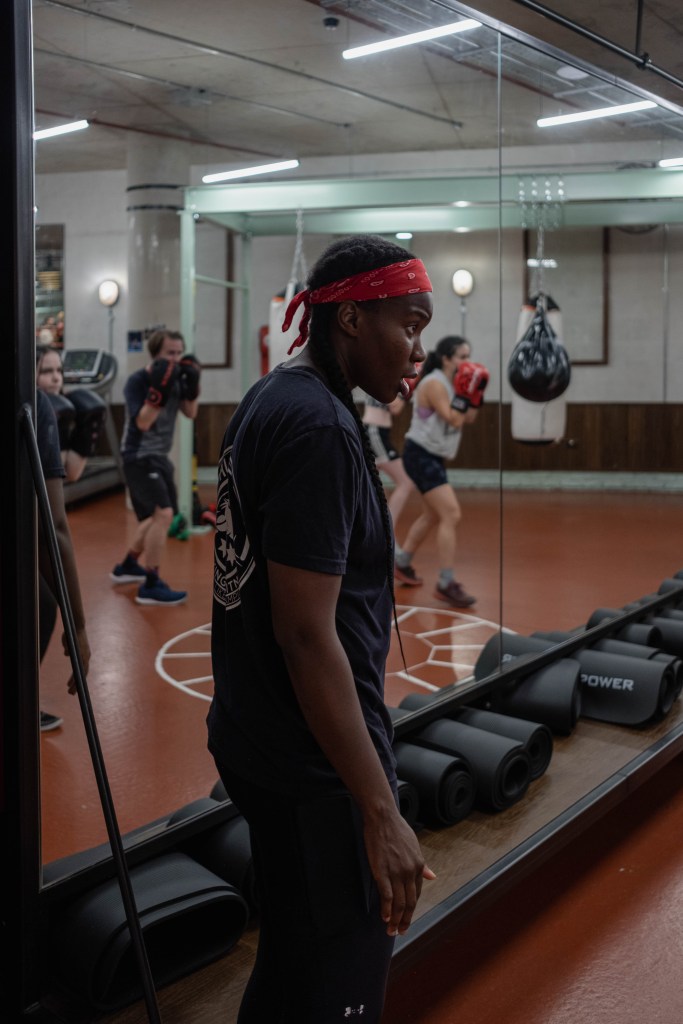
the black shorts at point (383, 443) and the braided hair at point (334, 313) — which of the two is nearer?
the braided hair at point (334, 313)

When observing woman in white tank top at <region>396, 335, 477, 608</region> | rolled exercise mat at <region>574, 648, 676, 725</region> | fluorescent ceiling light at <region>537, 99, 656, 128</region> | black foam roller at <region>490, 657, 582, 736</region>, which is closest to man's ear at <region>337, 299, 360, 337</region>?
black foam roller at <region>490, 657, 582, 736</region>

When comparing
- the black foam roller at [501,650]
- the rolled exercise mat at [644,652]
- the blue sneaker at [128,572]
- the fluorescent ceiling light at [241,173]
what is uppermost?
the fluorescent ceiling light at [241,173]

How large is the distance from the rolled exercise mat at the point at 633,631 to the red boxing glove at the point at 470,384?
2189 mm

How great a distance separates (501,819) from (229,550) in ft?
5.32

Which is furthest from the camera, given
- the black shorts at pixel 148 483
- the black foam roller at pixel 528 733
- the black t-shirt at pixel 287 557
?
the black shorts at pixel 148 483

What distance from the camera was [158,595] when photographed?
5812mm

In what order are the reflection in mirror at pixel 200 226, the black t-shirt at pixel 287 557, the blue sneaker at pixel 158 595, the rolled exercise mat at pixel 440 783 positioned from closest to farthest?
the black t-shirt at pixel 287 557
the rolled exercise mat at pixel 440 783
the reflection in mirror at pixel 200 226
the blue sneaker at pixel 158 595

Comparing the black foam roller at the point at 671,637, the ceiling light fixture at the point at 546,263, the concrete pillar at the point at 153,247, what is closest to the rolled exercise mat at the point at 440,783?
the black foam roller at the point at 671,637

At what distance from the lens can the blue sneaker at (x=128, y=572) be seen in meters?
6.29

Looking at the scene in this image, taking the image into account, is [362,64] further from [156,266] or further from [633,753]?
[633,753]

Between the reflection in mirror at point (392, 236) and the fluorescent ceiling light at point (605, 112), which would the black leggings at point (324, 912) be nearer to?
the reflection in mirror at point (392, 236)

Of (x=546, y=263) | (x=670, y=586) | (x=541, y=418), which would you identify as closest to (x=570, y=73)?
(x=670, y=586)

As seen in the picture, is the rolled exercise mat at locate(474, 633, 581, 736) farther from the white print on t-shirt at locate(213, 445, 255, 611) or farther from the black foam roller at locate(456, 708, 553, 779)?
the white print on t-shirt at locate(213, 445, 255, 611)

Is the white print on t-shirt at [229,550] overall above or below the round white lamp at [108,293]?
below
